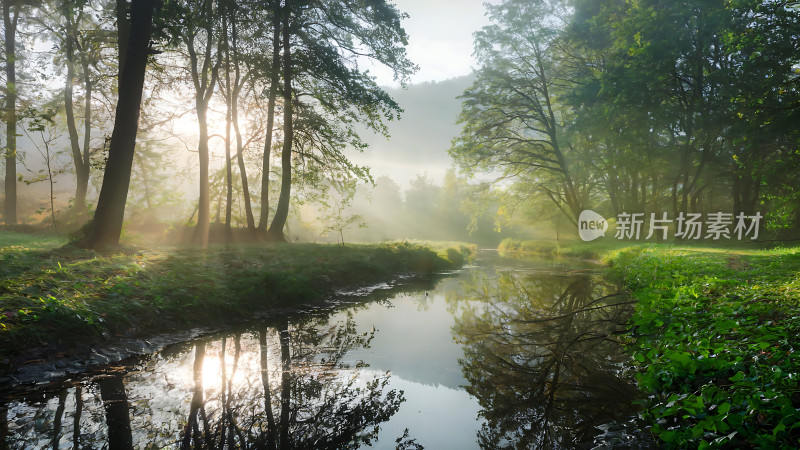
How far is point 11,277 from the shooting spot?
18.0ft

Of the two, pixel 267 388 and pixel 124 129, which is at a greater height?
pixel 124 129

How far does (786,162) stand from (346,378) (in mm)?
19908

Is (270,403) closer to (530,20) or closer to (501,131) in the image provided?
Result: (501,131)

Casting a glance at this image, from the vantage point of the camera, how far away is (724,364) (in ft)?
10.6

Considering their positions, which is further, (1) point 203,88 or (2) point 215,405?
(1) point 203,88

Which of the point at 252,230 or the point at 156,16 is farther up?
the point at 156,16

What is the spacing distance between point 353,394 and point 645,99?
1947 centimetres

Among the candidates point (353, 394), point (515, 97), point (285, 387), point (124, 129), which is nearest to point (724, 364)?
point (353, 394)

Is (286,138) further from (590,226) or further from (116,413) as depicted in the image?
(590,226)

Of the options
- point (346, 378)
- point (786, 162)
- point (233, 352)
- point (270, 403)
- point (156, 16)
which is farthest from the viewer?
point (786, 162)

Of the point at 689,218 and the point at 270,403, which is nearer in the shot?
the point at 270,403

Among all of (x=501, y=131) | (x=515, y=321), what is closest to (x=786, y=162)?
(x=501, y=131)

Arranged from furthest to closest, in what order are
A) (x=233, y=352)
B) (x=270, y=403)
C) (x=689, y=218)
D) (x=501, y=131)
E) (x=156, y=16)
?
1. (x=501, y=131)
2. (x=689, y=218)
3. (x=156, y=16)
4. (x=233, y=352)
5. (x=270, y=403)

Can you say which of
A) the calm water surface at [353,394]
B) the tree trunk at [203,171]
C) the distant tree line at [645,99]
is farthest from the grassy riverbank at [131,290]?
the distant tree line at [645,99]
